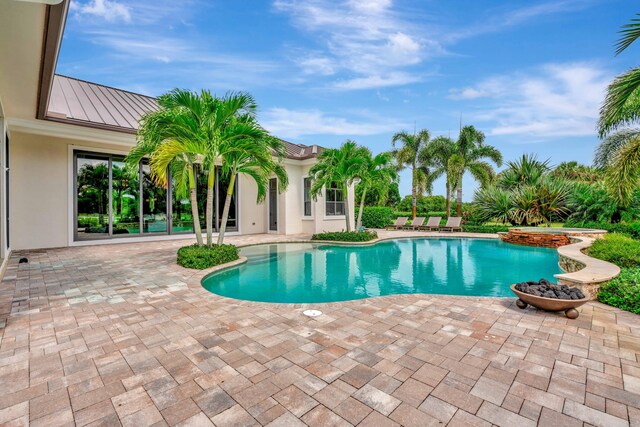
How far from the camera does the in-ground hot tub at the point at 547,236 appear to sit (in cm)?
1203

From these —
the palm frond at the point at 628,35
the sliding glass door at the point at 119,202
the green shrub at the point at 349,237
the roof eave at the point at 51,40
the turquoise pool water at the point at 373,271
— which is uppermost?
the palm frond at the point at 628,35

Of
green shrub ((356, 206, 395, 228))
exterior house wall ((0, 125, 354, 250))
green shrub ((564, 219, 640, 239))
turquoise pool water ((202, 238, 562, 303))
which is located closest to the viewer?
turquoise pool water ((202, 238, 562, 303))

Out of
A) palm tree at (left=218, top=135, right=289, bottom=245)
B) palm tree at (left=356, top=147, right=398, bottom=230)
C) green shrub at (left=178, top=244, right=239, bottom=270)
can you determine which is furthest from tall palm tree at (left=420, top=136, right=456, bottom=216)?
green shrub at (left=178, top=244, right=239, bottom=270)

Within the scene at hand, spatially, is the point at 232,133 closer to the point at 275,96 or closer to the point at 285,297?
the point at 285,297

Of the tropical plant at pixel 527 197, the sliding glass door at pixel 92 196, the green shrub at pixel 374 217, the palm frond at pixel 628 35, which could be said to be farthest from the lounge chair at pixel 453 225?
the sliding glass door at pixel 92 196

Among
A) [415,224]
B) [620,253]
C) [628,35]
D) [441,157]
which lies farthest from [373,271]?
[441,157]

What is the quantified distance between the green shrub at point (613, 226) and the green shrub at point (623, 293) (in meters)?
10.2

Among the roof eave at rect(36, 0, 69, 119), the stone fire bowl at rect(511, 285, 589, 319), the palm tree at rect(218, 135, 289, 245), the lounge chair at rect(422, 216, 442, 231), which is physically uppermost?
the roof eave at rect(36, 0, 69, 119)

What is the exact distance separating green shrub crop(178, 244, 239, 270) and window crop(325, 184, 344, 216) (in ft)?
27.6

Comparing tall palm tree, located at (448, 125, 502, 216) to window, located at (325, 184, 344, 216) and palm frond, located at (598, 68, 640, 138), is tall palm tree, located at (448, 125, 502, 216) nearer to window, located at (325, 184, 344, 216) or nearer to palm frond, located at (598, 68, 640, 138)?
window, located at (325, 184, 344, 216)

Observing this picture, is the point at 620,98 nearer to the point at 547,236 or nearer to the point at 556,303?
the point at 556,303

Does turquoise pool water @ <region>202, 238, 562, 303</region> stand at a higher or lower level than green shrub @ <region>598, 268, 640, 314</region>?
lower

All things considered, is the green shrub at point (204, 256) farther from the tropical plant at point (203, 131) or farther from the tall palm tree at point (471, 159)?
the tall palm tree at point (471, 159)

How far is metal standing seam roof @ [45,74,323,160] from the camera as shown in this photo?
31.8ft
